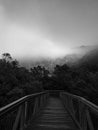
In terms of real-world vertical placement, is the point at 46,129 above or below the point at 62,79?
below

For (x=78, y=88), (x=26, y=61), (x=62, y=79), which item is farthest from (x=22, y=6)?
(x=26, y=61)

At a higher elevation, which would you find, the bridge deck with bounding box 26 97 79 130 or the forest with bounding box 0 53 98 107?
the forest with bounding box 0 53 98 107

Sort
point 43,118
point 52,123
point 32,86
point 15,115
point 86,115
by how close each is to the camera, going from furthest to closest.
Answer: point 32,86 → point 43,118 → point 52,123 → point 86,115 → point 15,115

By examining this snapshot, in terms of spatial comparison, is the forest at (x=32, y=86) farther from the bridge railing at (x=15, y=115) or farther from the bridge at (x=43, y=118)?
the bridge railing at (x=15, y=115)

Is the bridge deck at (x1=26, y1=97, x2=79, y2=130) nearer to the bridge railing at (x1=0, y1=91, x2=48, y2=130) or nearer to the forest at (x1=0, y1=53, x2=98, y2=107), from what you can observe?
the bridge railing at (x1=0, y1=91, x2=48, y2=130)

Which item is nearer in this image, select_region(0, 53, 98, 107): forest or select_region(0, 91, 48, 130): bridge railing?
select_region(0, 91, 48, 130): bridge railing

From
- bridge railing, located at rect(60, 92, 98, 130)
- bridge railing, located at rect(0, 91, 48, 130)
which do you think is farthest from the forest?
bridge railing, located at rect(0, 91, 48, 130)

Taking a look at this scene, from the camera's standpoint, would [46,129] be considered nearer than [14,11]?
Yes

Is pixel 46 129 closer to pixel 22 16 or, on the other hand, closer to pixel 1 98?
pixel 22 16

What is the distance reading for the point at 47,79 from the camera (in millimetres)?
56438

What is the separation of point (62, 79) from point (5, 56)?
84.3 feet

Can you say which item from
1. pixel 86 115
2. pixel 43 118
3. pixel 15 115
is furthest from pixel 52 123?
pixel 15 115

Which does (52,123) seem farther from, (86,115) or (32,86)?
(32,86)

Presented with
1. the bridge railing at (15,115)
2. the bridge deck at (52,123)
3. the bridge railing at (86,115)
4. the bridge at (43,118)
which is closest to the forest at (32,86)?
the bridge deck at (52,123)
